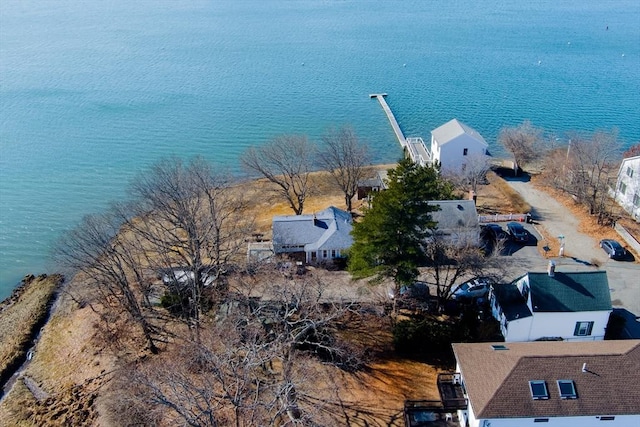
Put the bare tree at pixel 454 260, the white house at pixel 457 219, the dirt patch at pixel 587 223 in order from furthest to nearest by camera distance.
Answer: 1. the dirt patch at pixel 587 223
2. the white house at pixel 457 219
3. the bare tree at pixel 454 260

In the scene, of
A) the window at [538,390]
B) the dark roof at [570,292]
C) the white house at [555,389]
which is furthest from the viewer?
the dark roof at [570,292]

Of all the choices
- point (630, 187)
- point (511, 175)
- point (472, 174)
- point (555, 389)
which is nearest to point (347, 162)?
point (472, 174)

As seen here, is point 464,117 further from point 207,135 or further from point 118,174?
point 118,174

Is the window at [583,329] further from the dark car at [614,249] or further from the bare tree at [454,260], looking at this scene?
the dark car at [614,249]

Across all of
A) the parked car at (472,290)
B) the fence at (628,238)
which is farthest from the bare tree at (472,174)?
the parked car at (472,290)

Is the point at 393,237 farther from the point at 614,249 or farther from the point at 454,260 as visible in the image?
the point at 614,249

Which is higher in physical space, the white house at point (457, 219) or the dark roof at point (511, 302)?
the white house at point (457, 219)

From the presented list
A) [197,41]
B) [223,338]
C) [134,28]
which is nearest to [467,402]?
[223,338]
